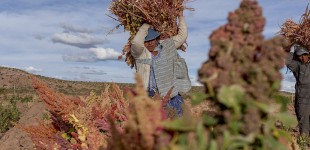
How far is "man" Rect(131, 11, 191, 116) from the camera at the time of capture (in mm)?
6094

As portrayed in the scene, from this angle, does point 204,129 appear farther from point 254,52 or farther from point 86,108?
point 86,108

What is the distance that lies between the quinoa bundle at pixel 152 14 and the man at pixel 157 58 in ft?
0.26

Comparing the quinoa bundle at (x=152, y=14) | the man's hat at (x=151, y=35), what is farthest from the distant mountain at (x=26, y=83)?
the man's hat at (x=151, y=35)

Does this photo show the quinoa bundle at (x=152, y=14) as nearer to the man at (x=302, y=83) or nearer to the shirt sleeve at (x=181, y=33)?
the shirt sleeve at (x=181, y=33)

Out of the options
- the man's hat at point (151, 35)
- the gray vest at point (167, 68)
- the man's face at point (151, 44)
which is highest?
the man's hat at point (151, 35)

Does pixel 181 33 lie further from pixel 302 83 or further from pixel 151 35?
pixel 302 83

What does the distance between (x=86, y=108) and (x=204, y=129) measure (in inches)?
105

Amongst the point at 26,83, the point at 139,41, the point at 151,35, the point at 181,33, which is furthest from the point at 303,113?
the point at 26,83

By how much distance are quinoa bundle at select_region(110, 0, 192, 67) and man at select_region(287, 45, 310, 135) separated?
12.8 ft

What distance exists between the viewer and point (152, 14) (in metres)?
6.16

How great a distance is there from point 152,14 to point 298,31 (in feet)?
12.2

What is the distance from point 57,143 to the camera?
13.5ft

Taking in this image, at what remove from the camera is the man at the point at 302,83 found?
385 inches

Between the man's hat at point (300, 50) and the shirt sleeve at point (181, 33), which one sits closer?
the shirt sleeve at point (181, 33)
